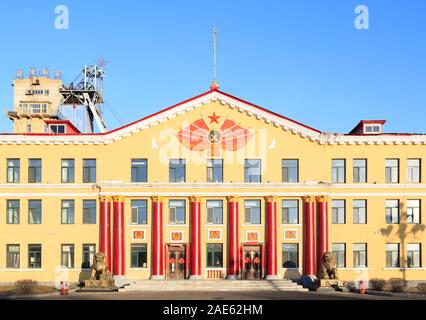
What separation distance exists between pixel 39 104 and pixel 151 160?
57012 millimetres

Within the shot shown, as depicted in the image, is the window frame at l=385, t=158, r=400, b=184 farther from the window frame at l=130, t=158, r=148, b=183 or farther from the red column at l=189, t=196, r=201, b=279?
the window frame at l=130, t=158, r=148, b=183

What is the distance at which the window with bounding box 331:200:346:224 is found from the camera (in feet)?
170

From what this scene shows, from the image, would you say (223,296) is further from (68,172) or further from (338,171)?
(68,172)

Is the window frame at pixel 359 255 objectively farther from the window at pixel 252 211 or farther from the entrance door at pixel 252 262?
the window at pixel 252 211

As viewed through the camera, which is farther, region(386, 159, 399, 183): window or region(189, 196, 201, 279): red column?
region(386, 159, 399, 183): window

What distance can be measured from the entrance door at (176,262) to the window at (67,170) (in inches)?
381

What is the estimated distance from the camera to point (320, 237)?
50719 millimetres

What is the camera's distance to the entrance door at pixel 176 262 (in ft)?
168

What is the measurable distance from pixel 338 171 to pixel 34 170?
2440 cm

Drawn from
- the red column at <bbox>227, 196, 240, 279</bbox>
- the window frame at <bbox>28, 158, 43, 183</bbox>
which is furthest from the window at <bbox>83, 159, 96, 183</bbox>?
the red column at <bbox>227, 196, 240, 279</bbox>

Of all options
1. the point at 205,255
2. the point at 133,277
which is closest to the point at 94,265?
the point at 133,277

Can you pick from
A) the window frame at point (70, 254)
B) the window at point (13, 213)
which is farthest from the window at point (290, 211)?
the window at point (13, 213)

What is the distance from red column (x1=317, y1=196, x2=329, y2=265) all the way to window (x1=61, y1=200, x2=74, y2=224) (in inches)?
771

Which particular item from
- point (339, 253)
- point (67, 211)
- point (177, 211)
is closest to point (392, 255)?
point (339, 253)
